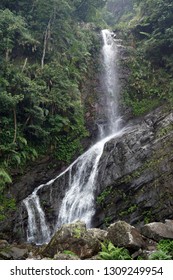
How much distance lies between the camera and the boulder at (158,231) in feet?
30.4

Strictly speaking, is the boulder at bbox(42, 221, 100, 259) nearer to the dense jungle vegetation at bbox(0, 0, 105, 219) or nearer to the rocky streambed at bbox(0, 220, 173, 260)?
the rocky streambed at bbox(0, 220, 173, 260)

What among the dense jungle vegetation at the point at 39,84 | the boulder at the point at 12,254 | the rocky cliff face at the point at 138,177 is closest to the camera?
the boulder at the point at 12,254

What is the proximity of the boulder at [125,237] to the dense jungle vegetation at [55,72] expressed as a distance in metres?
7.38

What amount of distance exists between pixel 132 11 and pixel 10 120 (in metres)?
31.3

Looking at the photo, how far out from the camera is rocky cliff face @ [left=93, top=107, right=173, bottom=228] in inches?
534

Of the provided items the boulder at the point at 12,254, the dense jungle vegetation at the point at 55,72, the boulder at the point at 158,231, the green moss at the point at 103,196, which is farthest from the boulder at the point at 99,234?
the dense jungle vegetation at the point at 55,72

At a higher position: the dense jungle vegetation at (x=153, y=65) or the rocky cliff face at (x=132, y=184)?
the dense jungle vegetation at (x=153, y=65)

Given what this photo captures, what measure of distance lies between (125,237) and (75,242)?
1734 mm

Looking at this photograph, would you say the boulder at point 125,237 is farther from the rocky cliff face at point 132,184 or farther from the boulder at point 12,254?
the rocky cliff face at point 132,184

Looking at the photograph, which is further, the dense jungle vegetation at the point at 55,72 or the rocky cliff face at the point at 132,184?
the dense jungle vegetation at the point at 55,72

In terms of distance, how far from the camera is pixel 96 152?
18.1m

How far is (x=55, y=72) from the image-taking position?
20.0 m

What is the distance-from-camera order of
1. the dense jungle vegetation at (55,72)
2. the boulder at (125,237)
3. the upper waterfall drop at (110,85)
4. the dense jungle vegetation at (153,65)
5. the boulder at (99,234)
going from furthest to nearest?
the dense jungle vegetation at (153,65) → the upper waterfall drop at (110,85) → the dense jungle vegetation at (55,72) → the boulder at (99,234) → the boulder at (125,237)
